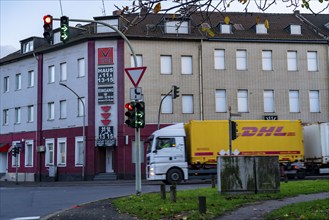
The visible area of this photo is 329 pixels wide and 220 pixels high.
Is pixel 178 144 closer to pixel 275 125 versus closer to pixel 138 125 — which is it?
pixel 275 125

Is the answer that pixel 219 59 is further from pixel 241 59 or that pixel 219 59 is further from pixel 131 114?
pixel 131 114

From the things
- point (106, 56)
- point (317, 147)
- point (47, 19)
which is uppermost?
point (106, 56)

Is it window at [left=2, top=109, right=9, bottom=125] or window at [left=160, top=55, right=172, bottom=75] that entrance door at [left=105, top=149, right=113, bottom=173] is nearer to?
window at [left=160, top=55, right=172, bottom=75]

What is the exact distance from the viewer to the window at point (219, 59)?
127 ft

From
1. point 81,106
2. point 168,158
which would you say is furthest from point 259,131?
point 81,106

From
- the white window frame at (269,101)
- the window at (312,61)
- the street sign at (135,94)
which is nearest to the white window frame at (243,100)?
the white window frame at (269,101)

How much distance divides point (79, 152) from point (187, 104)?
30.8 ft

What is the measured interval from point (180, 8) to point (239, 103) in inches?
1244

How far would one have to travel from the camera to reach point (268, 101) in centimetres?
3922

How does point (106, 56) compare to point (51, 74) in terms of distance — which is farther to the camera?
point (51, 74)

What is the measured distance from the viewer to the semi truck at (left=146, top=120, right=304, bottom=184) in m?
25.7

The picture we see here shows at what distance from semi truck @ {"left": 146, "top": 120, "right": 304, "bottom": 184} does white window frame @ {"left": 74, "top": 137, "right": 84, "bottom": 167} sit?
12.6 meters

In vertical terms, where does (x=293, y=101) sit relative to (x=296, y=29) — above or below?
below

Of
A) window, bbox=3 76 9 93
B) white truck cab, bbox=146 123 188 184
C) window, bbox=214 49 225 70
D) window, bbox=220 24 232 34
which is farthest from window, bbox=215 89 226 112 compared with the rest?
window, bbox=3 76 9 93
